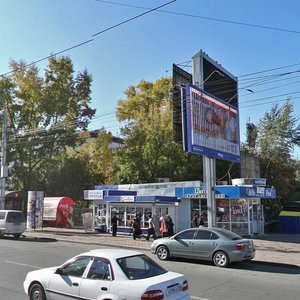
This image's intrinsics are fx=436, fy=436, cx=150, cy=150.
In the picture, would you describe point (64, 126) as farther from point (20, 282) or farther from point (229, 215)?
point (20, 282)

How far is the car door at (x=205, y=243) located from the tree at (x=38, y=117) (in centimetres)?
3345

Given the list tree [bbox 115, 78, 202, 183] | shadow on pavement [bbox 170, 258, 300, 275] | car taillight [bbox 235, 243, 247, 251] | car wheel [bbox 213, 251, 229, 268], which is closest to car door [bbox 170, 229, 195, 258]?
shadow on pavement [bbox 170, 258, 300, 275]

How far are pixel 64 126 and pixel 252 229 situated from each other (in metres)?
26.2

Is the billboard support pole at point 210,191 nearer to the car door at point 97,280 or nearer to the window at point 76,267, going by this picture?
the window at point 76,267

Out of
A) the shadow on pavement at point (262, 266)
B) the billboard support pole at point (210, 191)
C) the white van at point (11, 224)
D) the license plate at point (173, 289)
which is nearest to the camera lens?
the license plate at point (173, 289)

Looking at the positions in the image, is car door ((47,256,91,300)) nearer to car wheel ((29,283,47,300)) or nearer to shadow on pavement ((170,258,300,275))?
car wheel ((29,283,47,300))

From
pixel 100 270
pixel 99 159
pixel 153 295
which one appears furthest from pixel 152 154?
pixel 153 295

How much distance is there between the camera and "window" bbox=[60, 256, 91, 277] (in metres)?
8.08

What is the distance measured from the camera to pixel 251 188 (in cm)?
2812

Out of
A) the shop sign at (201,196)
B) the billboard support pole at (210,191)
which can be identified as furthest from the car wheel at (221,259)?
the shop sign at (201,196)

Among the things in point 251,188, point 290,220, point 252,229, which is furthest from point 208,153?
point 290,220

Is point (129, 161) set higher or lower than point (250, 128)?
lower

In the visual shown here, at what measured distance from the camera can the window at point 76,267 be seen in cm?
808

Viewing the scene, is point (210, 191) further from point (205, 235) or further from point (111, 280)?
point (111, 280)
